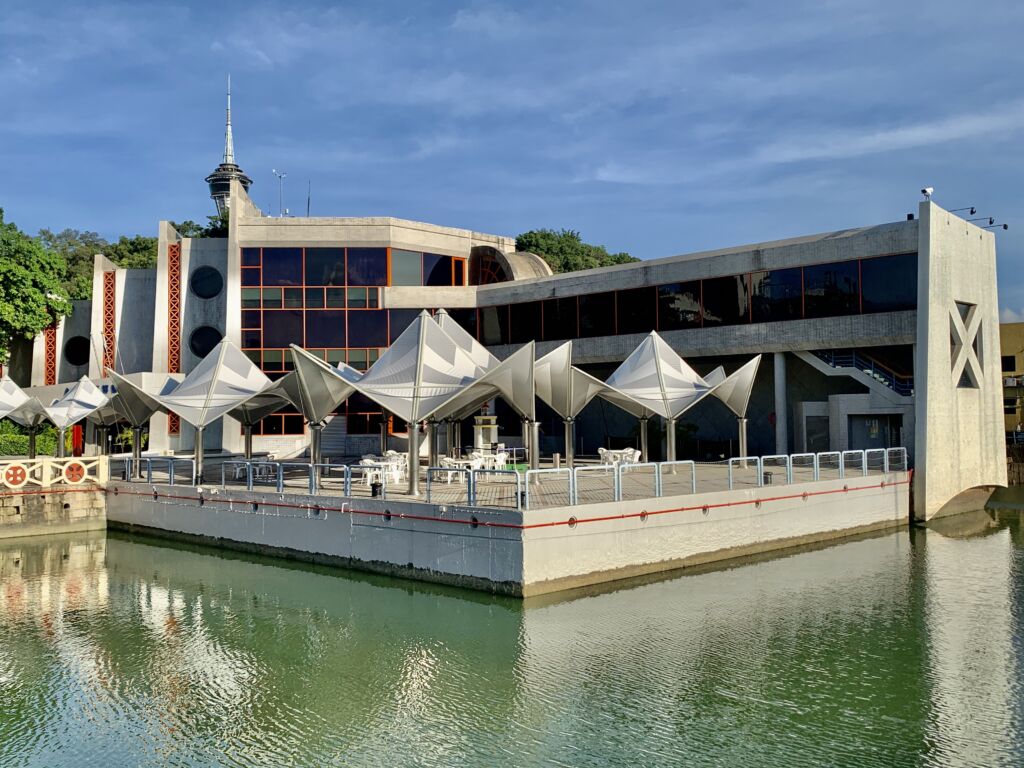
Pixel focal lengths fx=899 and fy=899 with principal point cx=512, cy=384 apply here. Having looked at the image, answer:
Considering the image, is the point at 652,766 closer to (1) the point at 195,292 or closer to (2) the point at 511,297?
(2) the point at 511,297

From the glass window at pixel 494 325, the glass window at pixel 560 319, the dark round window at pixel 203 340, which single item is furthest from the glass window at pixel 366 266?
the glass window at pixel 560 319

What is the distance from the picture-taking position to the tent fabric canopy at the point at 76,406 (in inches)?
1372

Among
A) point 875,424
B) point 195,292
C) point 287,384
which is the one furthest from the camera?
point 195,292

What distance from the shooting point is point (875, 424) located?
103 ft

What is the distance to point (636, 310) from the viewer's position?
120ft

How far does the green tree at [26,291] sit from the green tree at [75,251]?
2692 millimetres

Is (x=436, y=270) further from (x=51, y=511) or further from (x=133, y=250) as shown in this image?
(x=133, y=250)

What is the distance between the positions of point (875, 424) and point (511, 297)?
1659 centimetres

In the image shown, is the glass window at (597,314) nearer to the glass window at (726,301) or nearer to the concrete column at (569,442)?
the glass window at (726,301)

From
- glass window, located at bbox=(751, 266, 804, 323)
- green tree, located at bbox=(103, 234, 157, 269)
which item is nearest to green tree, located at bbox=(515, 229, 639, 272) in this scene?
green tree, located at bbox=(103, 234, 157, 269)

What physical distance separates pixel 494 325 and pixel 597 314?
5887 mm

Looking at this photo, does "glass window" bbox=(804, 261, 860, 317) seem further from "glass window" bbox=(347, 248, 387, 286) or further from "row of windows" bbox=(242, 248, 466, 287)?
"glass window" bbox=(347, 248, 387, 286)

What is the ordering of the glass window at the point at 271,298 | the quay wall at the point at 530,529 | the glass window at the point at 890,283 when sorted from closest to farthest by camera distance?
the quay wall at the point at 530,529 → the glass window at the point at 890,283 → the glass window at the point at 271,298

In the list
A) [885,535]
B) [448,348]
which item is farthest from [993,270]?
[448,348]
